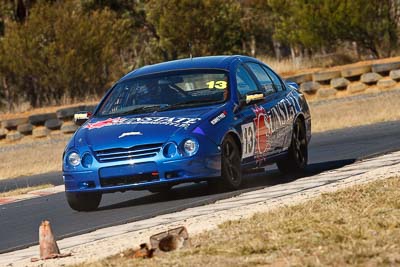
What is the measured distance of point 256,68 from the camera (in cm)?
1374

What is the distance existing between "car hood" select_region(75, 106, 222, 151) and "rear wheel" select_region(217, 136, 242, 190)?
1.18 ft

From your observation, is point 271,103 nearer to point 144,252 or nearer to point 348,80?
point 144,252

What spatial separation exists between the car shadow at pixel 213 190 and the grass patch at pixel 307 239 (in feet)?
7.75

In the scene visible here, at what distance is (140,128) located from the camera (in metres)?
11.7

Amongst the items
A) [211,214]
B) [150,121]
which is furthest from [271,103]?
[211,214]

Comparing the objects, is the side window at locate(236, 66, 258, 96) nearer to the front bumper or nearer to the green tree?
the front bumper

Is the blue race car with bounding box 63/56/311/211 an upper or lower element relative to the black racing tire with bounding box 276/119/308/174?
upper

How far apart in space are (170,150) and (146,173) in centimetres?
31

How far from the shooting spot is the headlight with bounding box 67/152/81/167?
11.8 m

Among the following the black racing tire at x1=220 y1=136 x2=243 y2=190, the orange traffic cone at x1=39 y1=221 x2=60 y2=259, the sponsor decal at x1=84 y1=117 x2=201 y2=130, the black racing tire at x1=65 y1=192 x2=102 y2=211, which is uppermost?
the sponsor decal at x1=84 y1=117 x2=201 y2=130

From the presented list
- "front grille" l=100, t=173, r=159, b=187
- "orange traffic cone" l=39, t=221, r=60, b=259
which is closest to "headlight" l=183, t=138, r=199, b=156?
"front grille" l=100, t=173, r=159, b=187

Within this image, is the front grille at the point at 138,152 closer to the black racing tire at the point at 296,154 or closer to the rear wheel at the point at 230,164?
the rear wheel at the point at 230,164

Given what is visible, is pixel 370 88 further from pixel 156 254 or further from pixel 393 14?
pixel 156 254

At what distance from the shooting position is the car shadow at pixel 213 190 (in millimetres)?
11816
